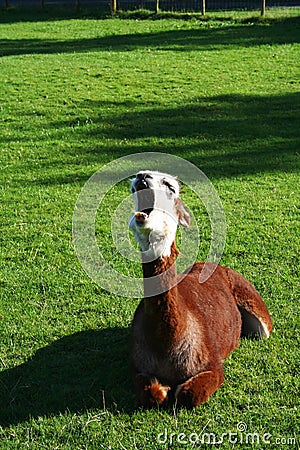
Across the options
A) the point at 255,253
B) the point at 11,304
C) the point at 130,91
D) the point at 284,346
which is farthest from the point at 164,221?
the point at 130,91

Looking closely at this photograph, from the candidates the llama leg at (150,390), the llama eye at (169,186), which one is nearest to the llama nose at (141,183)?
the llama eye at (169,186)

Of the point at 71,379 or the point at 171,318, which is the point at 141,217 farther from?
the point at 71,379

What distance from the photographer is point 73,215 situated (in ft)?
A: 28.2

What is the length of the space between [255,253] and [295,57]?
463 inches

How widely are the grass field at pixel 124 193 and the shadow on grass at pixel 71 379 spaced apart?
0.5 inches

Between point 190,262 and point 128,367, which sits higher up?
point 190,262

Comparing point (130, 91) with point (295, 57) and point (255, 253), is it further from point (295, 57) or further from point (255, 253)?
point (255, 253)

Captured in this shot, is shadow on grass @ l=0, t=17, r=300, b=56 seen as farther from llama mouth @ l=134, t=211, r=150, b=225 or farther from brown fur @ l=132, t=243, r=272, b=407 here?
llama mouth @ l=134, t=211, r=150, b=225

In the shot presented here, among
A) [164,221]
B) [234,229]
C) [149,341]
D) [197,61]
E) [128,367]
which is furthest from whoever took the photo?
[197,61]

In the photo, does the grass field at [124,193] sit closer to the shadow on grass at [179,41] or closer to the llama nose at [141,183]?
the shadow on grass at [179,41]

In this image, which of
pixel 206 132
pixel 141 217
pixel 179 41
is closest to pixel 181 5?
pixel 179 41

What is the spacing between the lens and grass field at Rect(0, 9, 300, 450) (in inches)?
187

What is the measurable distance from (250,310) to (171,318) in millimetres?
1208

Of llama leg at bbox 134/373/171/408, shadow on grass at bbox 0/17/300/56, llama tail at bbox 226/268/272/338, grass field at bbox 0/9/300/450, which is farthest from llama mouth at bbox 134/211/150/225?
shadow on grass at bbox 0/17/300/56
